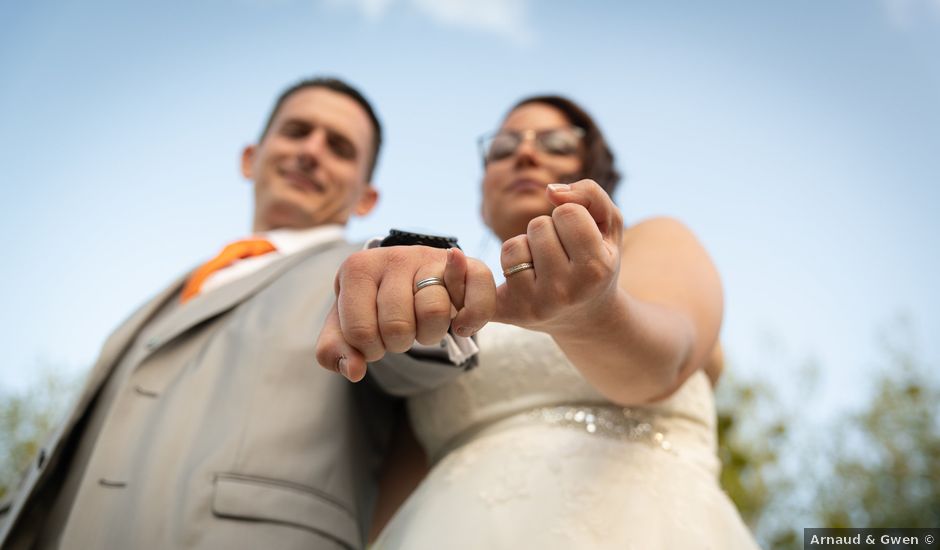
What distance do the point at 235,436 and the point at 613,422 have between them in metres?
0.93

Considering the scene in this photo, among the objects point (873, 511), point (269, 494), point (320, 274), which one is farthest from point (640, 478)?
point (873, 511)

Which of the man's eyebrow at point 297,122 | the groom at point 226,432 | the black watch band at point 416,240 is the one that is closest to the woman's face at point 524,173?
the groom at point 226,432

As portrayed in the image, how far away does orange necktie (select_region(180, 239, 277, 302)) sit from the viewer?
2.43m

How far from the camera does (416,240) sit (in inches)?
40.7

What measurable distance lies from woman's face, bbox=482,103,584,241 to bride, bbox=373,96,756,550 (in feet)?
1.64

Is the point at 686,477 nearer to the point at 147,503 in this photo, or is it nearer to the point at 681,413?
the point at 681,413

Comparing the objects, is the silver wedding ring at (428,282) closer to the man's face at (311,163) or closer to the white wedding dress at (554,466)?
the white wedding dress at (554,466)

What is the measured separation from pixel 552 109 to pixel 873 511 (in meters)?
9.49

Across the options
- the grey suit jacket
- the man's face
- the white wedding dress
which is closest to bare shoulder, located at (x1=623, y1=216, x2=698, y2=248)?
the white wedding dress

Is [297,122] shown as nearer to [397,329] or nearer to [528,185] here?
[528,185]

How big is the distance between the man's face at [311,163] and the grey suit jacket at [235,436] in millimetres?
854

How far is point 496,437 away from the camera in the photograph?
1.65 meters

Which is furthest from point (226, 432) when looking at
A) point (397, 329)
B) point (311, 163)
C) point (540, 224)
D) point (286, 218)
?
point (311, 163)

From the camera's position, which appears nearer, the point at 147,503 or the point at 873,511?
the point at 147,503
